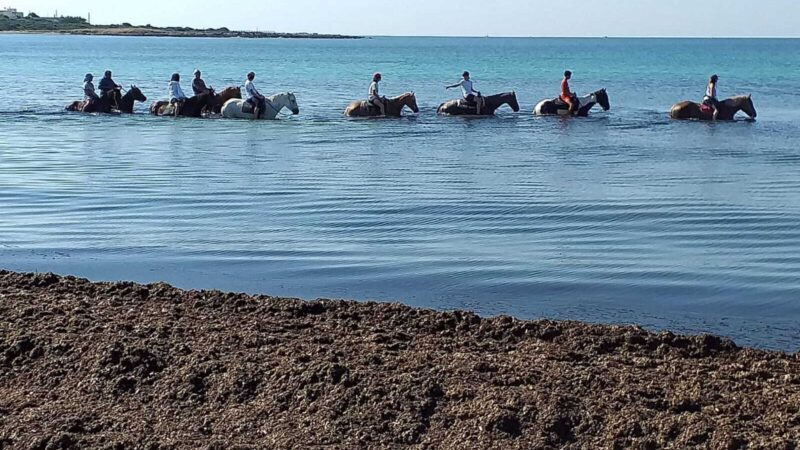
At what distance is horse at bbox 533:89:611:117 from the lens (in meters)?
33.2

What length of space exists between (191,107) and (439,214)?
756 inches

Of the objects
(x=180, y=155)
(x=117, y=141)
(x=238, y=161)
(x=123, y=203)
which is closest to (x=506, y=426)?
(x=123, y=203)

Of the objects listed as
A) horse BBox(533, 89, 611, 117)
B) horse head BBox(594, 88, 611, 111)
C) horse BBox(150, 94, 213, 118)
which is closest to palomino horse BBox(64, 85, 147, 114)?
horse BBox(150, 94, 213, 118)

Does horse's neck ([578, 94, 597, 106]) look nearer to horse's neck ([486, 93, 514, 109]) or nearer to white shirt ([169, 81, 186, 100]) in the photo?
horse's neck ([486, 93, 514, 109])

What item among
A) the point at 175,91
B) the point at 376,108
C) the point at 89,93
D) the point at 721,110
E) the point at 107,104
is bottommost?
the point at 107,104

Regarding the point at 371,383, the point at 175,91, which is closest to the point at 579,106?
the point at 175,91

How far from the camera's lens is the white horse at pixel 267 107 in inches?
1261

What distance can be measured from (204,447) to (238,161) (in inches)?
625

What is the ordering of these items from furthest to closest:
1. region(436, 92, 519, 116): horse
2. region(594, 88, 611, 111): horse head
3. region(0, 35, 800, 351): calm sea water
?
region(594, 88, 611, 111): horse head, region(436, 92, 519, 116): horse, region(0, 35, 800, 351): calm sea water

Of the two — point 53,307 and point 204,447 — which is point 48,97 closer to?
point 53,307

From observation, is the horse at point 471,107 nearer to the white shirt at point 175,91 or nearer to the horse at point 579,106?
the horse at point 579,106

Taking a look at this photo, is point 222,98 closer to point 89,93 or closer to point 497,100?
point 89,93

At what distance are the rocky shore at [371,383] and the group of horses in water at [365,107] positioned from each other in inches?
957

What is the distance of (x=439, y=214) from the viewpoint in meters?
14.9
